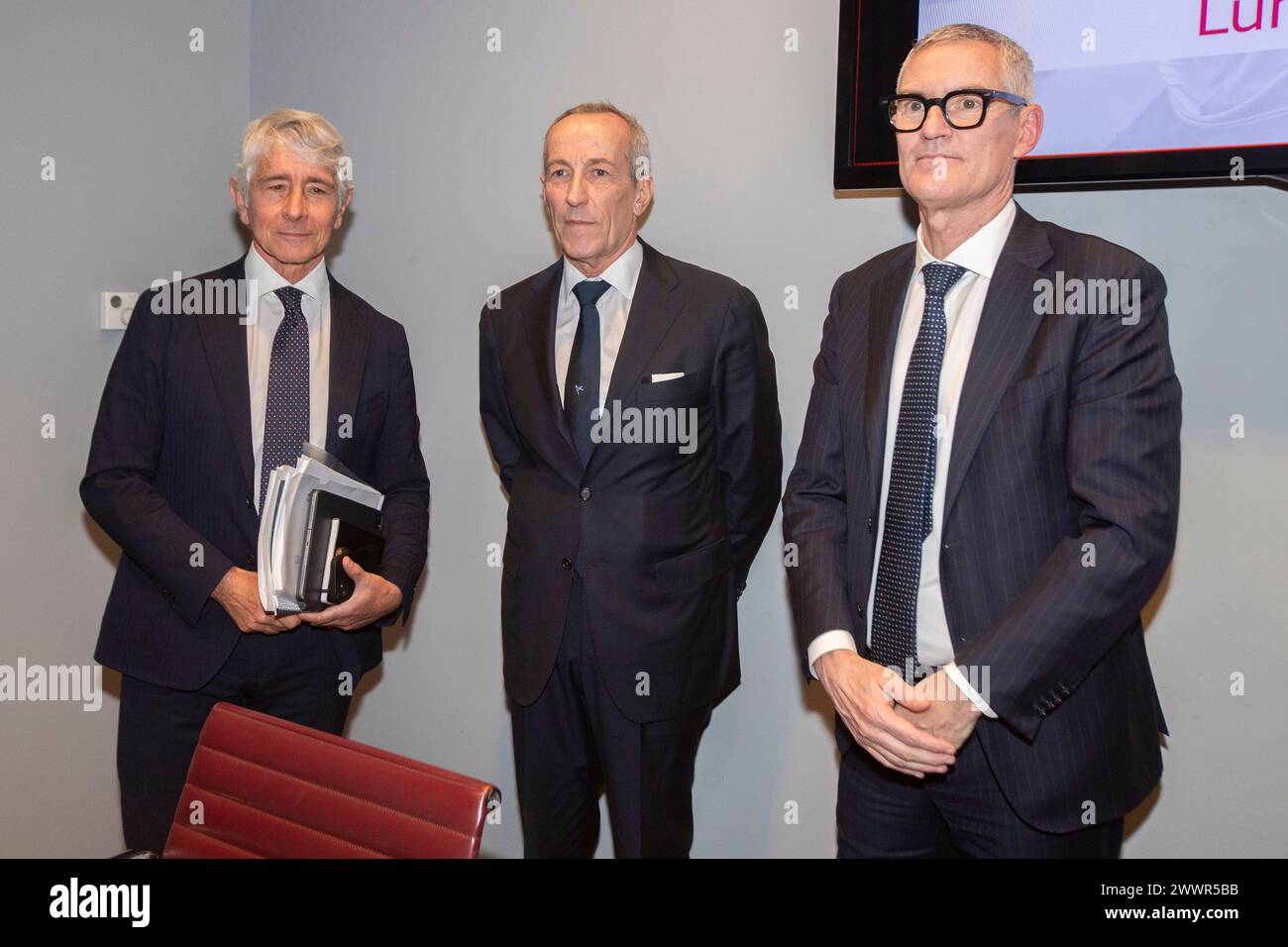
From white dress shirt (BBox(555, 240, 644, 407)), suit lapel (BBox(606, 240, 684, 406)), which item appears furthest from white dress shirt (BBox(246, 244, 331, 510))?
suit lapel (BBox(606, 240, 684, 406))

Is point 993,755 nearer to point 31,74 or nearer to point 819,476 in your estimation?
point 819,476

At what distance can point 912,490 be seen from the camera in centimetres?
193

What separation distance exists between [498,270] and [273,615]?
55.8 inches

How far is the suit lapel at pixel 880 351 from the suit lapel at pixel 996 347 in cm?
16

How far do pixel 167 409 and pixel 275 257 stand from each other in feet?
1.37

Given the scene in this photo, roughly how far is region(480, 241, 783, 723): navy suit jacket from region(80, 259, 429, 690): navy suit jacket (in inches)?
13.1

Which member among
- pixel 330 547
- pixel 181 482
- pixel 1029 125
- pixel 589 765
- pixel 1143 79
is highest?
pixel 1143 79

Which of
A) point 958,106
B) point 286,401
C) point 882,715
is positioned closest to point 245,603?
point 286,401

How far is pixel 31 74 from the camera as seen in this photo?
2889mm

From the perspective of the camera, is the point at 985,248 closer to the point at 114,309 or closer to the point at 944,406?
the point at 944,406

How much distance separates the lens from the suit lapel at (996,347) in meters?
1.84

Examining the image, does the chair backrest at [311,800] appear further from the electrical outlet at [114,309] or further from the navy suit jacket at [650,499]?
the electrical outlet at [114,309]
